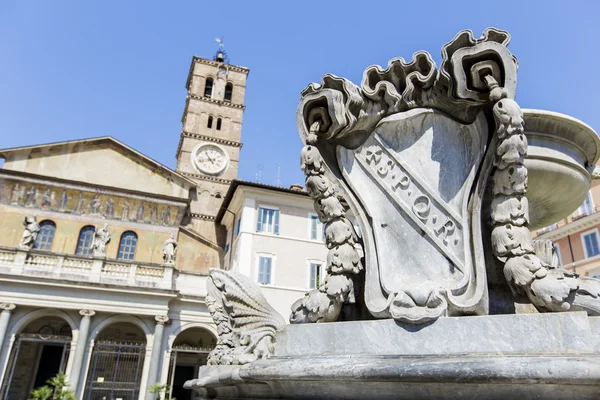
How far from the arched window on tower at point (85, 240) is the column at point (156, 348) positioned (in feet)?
22.1

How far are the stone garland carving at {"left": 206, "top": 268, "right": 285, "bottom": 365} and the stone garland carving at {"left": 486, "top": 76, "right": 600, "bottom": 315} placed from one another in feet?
4.68

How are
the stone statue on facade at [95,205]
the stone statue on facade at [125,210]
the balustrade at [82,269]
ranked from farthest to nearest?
1. the stone statue on facade at [125,210]
2. the stone statue on facade at [95,205]
3. the balustrade at [82,269]

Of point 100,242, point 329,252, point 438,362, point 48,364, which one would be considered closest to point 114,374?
point 48,364

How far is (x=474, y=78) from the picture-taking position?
2607 millimetres

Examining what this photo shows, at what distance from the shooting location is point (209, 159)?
126ft

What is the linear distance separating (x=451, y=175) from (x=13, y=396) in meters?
26.2

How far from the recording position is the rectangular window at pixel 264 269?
67.1 ft

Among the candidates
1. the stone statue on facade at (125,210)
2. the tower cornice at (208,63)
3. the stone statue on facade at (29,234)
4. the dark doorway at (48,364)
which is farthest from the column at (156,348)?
the tower cornice at (208,63)

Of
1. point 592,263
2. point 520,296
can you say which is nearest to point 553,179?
point 520,296

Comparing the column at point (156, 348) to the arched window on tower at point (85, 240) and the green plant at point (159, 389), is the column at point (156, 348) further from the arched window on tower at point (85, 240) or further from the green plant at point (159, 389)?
the arched window on tower at point (85, 240)

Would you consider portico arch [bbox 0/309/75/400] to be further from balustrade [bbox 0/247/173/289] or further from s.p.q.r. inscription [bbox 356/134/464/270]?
s.p.q.r. inscription [bbox 356/134/464/270]

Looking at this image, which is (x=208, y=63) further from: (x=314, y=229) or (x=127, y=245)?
(x=314, y=229)

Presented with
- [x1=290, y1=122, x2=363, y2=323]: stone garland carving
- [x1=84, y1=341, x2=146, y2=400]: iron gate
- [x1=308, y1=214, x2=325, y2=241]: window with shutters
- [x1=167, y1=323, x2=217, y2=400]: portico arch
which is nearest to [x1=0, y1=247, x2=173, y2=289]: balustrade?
[x1=84, y1=341, x2=146, y2=400]: iron gate

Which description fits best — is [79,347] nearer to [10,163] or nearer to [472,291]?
[10,163]
